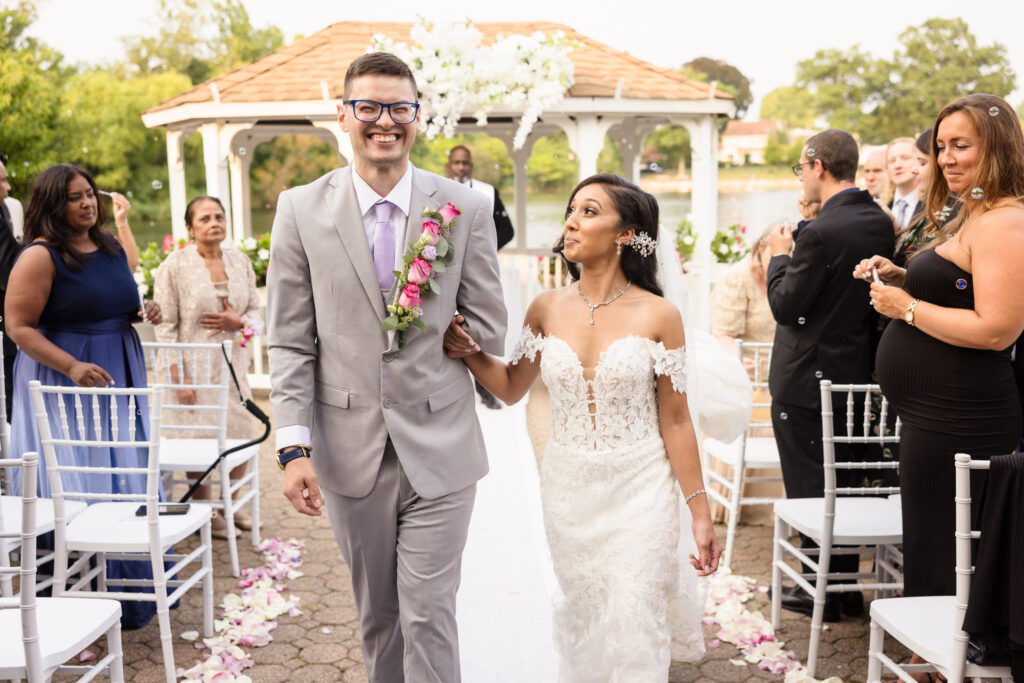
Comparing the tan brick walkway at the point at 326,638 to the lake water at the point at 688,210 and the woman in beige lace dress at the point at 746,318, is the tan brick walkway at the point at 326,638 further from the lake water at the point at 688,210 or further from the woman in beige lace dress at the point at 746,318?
the lake water at the point at 688,210

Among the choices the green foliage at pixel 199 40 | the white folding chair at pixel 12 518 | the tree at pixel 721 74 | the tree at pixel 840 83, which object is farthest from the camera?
the green foliage at pixel 199 40

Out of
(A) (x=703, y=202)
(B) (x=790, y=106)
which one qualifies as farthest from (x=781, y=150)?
(A) (x=703, y=202)

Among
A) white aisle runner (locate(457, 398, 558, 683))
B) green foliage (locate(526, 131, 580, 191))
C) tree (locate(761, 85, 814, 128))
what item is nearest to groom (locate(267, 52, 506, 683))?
white aisle runner (locate(457, 398, 558, 683))

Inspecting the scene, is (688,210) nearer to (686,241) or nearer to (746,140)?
(746,140)

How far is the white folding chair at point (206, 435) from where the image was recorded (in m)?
5.06

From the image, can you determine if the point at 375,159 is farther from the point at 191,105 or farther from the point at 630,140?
the point at 630,140

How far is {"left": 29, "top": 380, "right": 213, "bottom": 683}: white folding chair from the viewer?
3760mm

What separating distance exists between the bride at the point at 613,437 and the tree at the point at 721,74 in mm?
24773

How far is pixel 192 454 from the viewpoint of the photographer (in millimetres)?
5203

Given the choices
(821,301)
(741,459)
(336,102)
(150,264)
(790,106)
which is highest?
(790,106)

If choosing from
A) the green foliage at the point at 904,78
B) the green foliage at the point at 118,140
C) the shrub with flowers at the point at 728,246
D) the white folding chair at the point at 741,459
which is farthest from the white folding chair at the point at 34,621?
the green foliage at the point at 118,140

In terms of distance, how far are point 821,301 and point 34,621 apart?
11.7 ft

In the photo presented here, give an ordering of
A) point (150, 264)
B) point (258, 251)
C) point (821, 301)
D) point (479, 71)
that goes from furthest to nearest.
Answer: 1. point (150, 264)
2. point (258, 251)
3. point (479, 71)
4. point (821, 301)

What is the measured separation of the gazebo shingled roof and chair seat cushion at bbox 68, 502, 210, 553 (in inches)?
297
